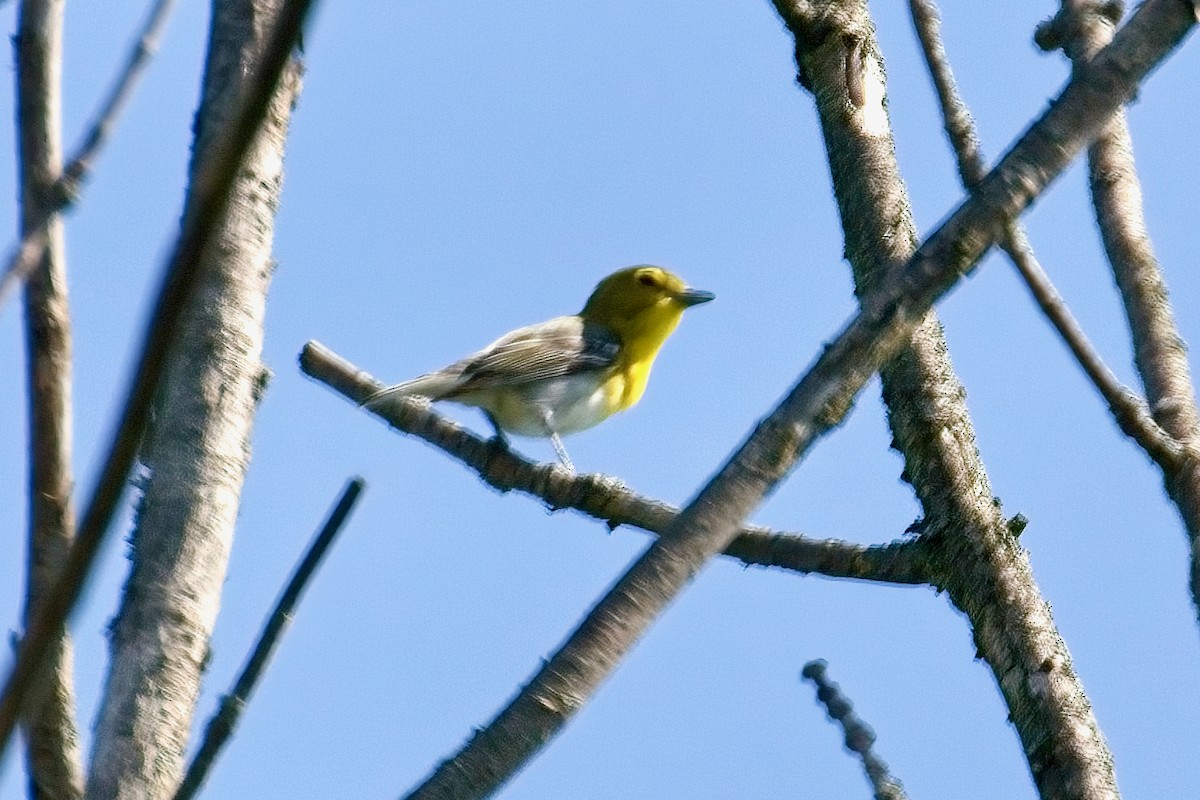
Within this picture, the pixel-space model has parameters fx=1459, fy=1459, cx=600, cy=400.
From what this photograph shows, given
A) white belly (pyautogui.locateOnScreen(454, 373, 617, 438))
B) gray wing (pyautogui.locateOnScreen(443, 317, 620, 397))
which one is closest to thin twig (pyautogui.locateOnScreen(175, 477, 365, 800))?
gray wing (pyautogui.locateOnScreen(443, 317, 620, 397))

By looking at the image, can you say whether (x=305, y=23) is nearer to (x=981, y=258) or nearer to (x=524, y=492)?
(x=981, y=258)

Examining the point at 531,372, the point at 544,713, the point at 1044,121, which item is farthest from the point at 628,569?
the point at 531,372

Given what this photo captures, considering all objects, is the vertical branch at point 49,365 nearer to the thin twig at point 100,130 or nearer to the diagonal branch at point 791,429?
the thin twig at point 100,130

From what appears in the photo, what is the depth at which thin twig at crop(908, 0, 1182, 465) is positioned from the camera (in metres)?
3.07

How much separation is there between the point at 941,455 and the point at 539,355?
4679mm

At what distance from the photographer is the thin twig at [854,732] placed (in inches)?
105

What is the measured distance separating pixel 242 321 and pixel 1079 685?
191cm

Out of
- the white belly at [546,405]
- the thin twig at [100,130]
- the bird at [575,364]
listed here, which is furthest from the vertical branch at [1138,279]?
the white belly at [546,405]

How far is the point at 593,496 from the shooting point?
4.51 metres

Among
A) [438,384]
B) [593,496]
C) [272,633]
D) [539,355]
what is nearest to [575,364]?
[539,355]

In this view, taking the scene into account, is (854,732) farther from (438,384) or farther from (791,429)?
(438,384)

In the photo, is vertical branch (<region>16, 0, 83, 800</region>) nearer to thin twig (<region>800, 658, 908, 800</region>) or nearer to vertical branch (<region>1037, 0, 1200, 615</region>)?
thin twig (<region>800, 658, 908, 800</region>)

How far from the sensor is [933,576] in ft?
11.4

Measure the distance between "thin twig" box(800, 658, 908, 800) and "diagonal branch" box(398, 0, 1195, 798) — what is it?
1128mm
